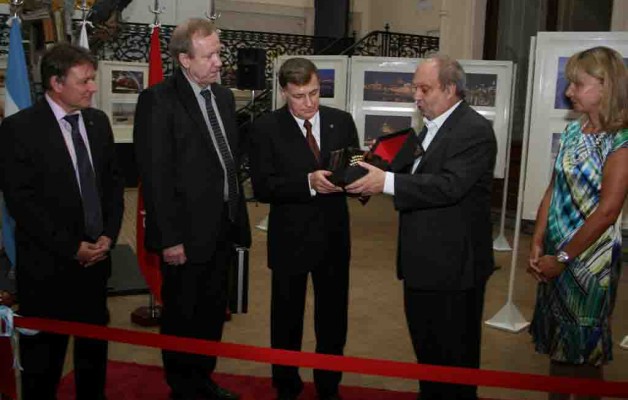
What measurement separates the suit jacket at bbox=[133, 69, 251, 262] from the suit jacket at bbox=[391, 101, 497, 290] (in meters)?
0.87

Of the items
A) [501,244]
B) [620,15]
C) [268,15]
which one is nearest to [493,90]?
[501,244]

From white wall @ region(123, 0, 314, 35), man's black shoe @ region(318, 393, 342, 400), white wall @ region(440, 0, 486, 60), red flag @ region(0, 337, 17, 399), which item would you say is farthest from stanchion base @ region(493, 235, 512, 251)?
white wall @ region(123, 0, 314, 35)

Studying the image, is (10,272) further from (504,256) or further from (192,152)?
(504,256)

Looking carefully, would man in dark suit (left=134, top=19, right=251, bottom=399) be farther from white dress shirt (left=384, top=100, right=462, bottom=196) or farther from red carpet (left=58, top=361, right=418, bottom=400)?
white dress shirt (left=384, top=100, right=462, bottom=196)

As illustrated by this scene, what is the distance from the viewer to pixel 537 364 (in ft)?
14.7

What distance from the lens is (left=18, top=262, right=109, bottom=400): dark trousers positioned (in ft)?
9.61

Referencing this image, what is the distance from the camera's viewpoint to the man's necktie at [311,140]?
337 cm

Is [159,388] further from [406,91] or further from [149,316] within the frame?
[406,91]

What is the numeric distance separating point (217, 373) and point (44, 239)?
1.52 meters

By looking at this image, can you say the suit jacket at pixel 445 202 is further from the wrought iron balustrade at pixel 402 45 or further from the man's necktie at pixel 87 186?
the wrought iron balustrade at pixel 402 45

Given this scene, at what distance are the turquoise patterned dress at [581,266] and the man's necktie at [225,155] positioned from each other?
4.53 ft

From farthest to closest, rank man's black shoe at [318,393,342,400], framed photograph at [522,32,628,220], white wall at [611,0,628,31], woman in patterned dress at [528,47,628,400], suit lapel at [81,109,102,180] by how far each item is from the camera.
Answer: white wall at [611,0,628,31] < framed photograph at [522,32,628,220] < man's black shoe at [318,393,342,400] < suit lapel at [81,109,102,180] < woman in patterned dress at [528,47,628,400]

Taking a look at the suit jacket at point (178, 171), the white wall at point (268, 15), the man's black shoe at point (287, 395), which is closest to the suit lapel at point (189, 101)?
the suit jacket at point (178, 171)

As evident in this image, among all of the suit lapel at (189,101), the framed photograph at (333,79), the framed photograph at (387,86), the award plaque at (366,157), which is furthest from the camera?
the framed photograph at (333,79)
